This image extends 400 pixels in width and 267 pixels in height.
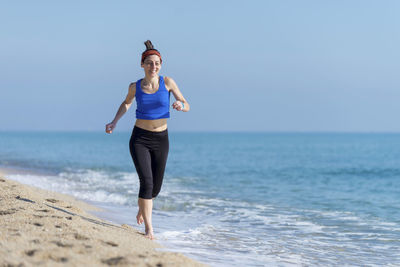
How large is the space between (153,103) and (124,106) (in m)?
0.53

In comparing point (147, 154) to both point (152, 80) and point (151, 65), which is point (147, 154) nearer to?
point (152, 80)

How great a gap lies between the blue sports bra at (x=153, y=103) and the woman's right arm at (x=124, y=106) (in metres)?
0.14

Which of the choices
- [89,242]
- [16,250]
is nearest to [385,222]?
[89,242]

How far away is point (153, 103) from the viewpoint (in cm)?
575

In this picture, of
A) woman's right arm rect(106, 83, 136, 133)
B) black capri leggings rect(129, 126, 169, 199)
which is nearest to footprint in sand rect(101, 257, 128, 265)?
black capri leggings rect(129, 126, 169, 199)

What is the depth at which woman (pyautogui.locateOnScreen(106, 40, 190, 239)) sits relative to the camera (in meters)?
5.76

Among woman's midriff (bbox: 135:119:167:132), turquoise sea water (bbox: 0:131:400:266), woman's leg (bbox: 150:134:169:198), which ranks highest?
A: woman's midriff (bbox: 135:119:167:132)

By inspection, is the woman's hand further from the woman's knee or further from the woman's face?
the woman's knee

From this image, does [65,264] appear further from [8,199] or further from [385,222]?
[385,222]

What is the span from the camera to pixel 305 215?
10.6 metres

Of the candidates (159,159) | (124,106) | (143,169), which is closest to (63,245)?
(143,169)

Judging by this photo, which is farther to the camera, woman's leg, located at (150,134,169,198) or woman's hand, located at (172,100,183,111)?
→ woman's leg, located at (150,134,169,198)

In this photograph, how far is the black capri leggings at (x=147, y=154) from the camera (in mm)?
5805

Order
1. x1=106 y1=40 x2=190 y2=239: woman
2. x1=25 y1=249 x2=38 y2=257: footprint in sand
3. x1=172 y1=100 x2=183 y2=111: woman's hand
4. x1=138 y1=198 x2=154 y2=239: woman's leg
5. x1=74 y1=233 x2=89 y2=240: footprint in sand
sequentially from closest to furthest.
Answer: x1=25 y1=249 x2=38 y2=257: footprint in sand < x1=74 y1=233 x2=89 y2=240: footprint in sand < x1=172 y1=100 x2=183 y2=111: woman's hand < x1=106 y1=40 x2=190 y2=239: woman < x1=138 y1=198 x2=154 y2=239: woman's leg
